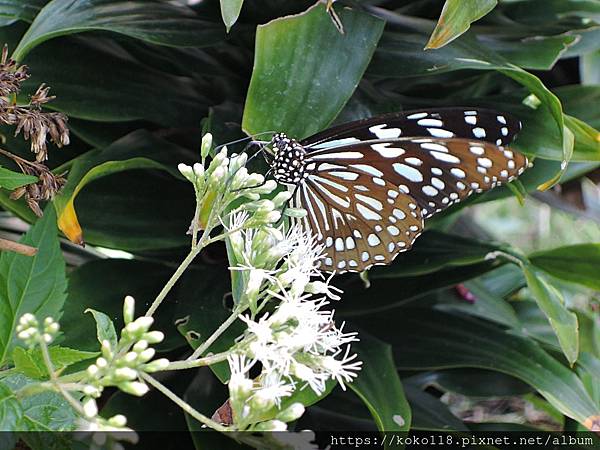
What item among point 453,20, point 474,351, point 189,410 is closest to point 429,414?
point 474,351

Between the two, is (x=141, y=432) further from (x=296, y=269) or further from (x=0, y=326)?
(x=296, y=269)

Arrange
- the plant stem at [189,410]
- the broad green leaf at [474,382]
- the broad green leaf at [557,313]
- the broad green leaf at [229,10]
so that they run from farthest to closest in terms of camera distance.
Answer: the broad green leaf at [474,382] → the broad green leaf at [557,313] → the broad green leaf at [229,10] → the plant stem at [189,410]

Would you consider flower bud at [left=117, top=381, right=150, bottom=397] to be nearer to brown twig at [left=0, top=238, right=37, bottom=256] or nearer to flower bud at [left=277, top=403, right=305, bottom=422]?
flower bud at [left=277, top=403, right=305, bottom=422]

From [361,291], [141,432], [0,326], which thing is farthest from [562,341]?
[0,326]

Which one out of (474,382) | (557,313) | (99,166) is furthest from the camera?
(474,382)

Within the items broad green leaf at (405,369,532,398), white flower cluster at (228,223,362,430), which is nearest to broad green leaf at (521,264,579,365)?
broad green leaf at (405,369,532,398)

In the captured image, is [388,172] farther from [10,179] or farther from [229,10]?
[10,179]

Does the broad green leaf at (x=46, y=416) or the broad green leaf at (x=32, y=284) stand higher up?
the broad green leaf at (x=32, y=284)

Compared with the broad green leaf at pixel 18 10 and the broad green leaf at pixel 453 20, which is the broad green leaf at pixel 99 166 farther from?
the broad green leaf at pixel 453 20

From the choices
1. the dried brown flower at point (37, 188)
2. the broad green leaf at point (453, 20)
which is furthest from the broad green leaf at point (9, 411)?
the broad green leaf at point (453, 20)
